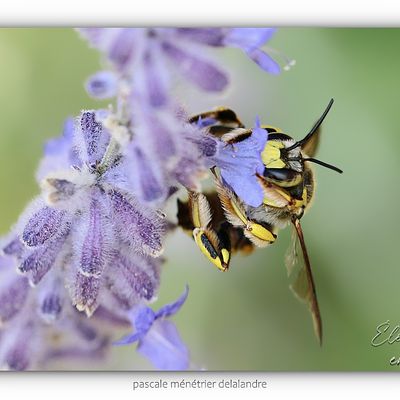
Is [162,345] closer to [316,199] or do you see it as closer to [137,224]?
[137,224]

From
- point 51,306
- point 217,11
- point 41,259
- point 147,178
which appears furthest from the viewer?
Result: point 217,11

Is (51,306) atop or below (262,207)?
below

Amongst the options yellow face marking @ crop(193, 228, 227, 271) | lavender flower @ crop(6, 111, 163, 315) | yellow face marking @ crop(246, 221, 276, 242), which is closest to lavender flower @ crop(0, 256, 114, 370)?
lavender flower @ crop(6, 111, 163, 315)

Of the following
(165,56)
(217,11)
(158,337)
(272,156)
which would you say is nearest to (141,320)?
(158,337)

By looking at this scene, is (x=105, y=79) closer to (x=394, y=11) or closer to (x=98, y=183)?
(x=98, y=183)

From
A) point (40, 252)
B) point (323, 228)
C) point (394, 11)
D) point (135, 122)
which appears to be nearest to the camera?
point (135, 122)

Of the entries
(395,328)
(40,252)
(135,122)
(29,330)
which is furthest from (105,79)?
(395,328)

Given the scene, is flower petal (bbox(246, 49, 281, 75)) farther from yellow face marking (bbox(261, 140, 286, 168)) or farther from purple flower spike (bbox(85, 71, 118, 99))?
purple flower spike (bbox(85, 71, 118, 99))
